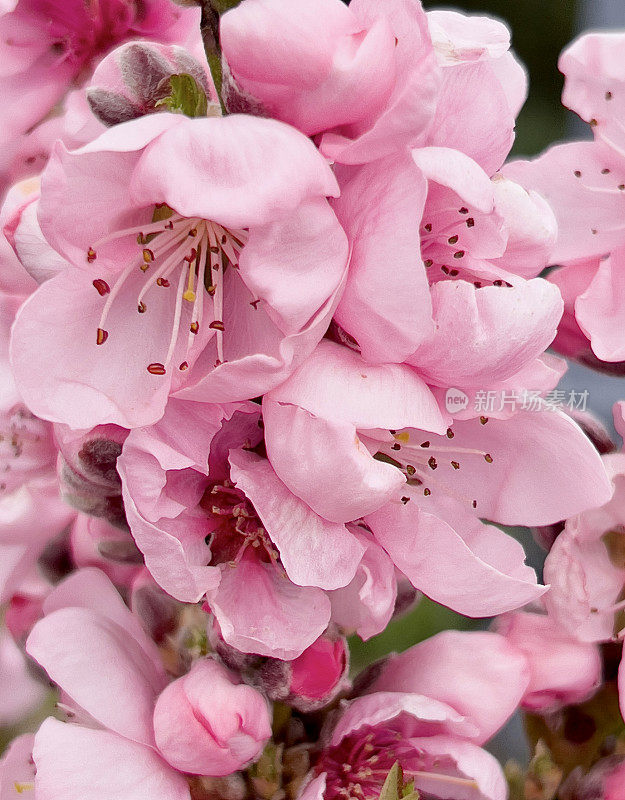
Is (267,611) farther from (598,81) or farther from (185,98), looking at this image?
(598,81)

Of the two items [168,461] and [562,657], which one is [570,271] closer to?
[562,657]

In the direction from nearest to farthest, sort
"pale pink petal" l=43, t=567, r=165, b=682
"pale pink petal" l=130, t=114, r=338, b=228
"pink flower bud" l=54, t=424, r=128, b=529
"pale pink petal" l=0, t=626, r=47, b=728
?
"pale pink petal" l=130, t=114, r=338, b=228
"pink flower bud" l=54, t=424, r=128, b=529
"pale pink petal" l=43, t=567, r=165, b=682
"pale pink petal" l=0, t=626, r=47, b=728

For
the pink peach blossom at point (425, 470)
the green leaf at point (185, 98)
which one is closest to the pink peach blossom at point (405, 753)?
the pink peach blossom at point (425, 470)

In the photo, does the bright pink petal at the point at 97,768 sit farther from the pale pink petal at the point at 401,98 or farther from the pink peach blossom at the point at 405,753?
the pale pink petal at the point at 401,98

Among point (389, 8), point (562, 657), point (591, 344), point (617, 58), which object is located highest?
point (389, 8)

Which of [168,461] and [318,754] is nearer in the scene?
[168,461]

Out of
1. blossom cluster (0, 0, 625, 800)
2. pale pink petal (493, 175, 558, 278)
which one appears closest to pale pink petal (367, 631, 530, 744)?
blossom cluster (0, 0, 625, 800)

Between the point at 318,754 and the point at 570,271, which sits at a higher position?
the point at 570,271

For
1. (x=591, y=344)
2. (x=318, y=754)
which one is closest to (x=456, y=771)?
(x=318, y=754)

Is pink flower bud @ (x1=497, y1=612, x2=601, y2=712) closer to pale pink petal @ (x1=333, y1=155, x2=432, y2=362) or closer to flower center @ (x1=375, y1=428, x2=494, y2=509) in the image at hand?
flower center @ (x1=375, y1=428, x2=494, y2=509)
